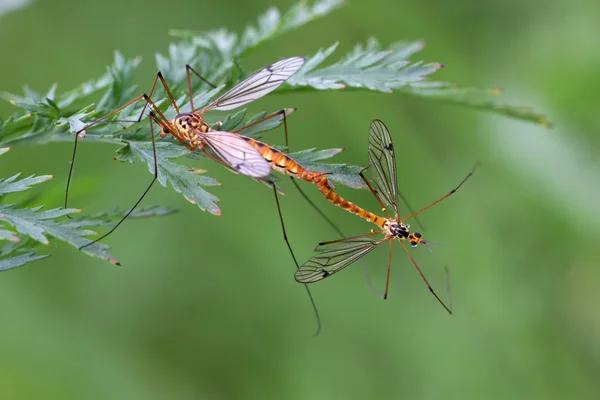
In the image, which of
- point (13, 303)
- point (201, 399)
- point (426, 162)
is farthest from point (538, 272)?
point (13, 303)

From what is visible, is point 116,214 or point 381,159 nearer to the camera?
point 116,214

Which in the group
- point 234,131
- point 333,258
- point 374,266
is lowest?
point 333,258

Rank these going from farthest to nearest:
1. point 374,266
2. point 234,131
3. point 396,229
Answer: point 374,266, point 396,229, point 234,131

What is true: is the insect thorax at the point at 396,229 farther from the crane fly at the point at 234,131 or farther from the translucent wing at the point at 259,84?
the translucent wing at the point at 259,84

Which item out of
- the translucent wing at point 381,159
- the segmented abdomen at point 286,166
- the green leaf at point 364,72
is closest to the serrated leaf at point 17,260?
the segmented abdomen at point 286,166

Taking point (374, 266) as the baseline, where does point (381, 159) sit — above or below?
above

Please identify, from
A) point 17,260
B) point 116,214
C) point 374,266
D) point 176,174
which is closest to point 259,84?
point 176,174

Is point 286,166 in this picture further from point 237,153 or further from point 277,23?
point 277,23

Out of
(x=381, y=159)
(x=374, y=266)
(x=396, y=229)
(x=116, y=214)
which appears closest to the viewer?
(x=116, y=214)

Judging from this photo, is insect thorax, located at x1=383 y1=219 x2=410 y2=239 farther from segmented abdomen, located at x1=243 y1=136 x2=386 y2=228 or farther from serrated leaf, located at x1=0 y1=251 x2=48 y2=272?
serrated leaf, located at x1=0 y1=251 x2=48 y2=272
